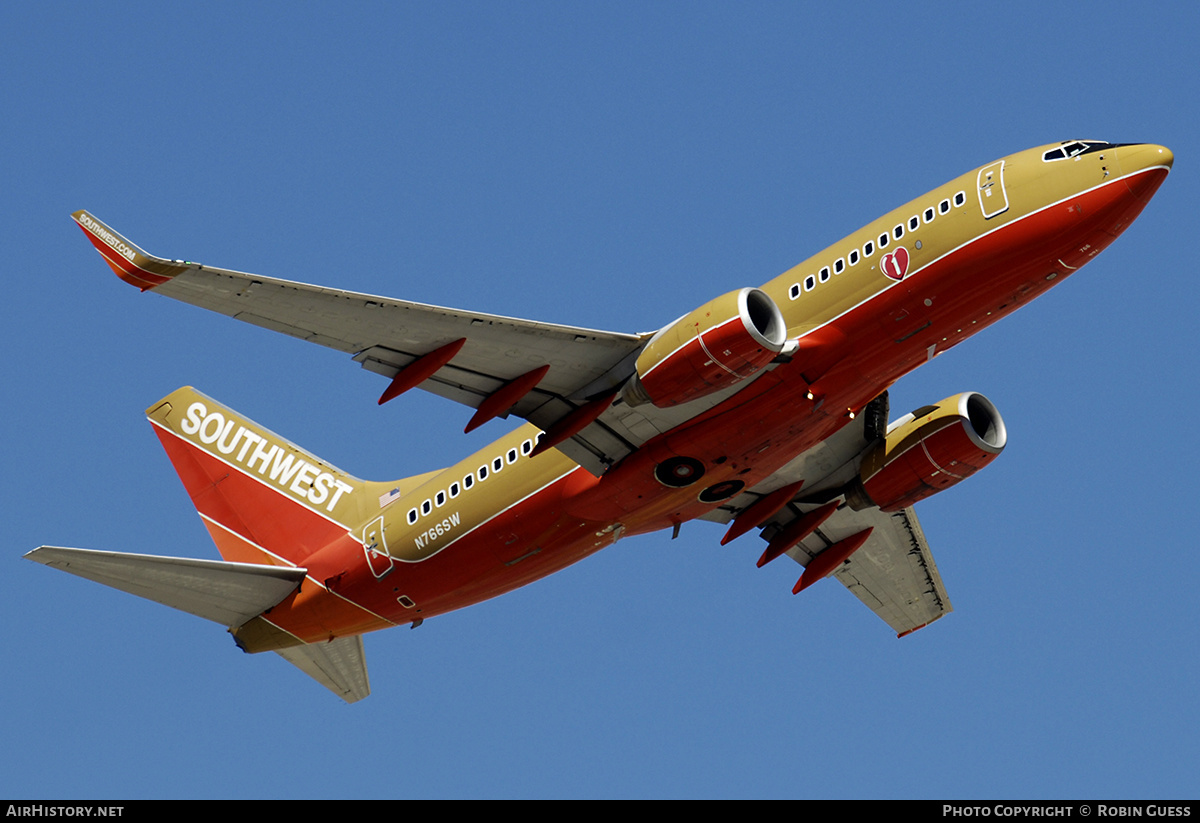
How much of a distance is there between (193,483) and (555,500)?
13.8 m

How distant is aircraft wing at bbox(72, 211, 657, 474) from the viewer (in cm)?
3108

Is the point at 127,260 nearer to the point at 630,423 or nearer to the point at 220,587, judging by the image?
the point at 630,423

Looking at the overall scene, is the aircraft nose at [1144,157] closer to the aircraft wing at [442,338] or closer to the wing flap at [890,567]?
the aircraft wing at [442,338]

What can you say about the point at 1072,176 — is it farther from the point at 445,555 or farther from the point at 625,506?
the point at 445,555

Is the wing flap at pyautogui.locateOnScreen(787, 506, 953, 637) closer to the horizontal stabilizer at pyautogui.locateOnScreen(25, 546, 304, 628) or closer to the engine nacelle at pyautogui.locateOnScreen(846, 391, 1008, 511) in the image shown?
the engine nacelle at pyautogui.locateOnScreen(846, 391, 1008, 511)

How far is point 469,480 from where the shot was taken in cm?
3938

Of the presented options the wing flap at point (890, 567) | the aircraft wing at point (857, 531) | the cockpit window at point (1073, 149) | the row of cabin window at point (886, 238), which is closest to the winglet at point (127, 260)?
the row of cabin window at point (886, 238)

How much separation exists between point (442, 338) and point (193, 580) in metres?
10.9

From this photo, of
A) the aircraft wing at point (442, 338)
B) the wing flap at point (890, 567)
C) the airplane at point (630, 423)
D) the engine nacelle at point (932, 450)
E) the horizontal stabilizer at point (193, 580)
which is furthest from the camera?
the wing flap at point (890, 567)

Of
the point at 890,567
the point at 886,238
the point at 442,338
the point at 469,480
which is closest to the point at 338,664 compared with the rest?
the point at 469,480

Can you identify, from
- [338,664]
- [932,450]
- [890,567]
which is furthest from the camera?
[890,567]

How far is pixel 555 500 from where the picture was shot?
3828cm

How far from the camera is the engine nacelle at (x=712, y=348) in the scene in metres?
33.2

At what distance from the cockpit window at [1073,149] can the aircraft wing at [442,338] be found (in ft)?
34.3
